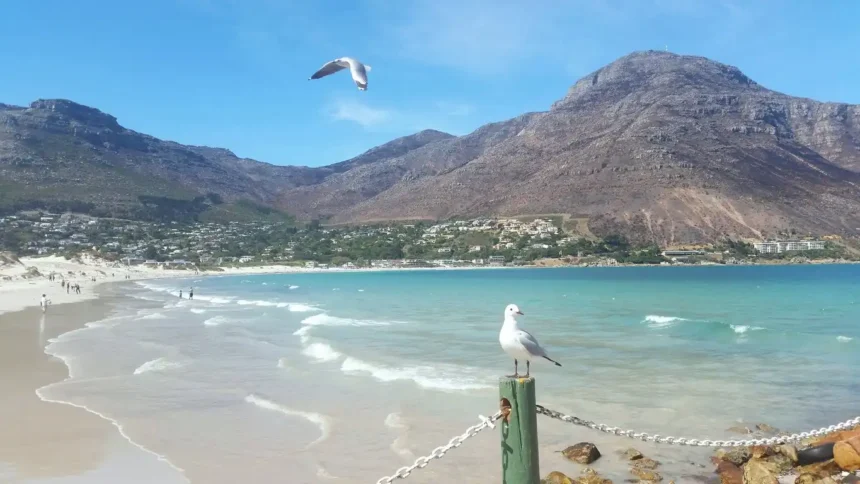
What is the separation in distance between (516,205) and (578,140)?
96.1 ft

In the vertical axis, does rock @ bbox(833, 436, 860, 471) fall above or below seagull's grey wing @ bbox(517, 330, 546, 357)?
below

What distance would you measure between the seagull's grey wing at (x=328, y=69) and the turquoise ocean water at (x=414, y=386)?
4.95 metres

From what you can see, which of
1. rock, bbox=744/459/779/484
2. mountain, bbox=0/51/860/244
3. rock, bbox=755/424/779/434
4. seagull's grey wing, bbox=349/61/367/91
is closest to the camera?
seagull's grey wing, bbox=349/61/367/91

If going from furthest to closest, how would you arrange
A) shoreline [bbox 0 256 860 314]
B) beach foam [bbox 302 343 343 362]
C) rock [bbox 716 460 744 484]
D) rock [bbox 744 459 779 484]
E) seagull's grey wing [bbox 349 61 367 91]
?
1. shoreline [bbox 0 256 860 314]
2. beach foam [bbox 302 343 343 362]
3. rock [bbox 716 460 744 484]
4. rock [bbox 744 459 779 484]
5. seagull's grey wing [bbox 349 61 367 91]

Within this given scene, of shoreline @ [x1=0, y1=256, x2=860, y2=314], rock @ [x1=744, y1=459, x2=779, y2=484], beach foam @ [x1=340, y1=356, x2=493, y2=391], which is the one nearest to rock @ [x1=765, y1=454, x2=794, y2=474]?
rock @ [x1=744, y1=459, x2=779, y2=484]

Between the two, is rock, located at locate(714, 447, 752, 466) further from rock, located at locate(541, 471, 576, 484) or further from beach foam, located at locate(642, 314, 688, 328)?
beach foam, located at locate(642, 314, 688, 328)

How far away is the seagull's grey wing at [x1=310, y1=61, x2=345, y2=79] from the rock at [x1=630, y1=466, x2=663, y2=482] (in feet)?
20.3

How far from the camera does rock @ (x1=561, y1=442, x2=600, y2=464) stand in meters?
8.39

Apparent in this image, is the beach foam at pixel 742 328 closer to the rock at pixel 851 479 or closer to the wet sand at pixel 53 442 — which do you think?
the rock at pixel 851 479

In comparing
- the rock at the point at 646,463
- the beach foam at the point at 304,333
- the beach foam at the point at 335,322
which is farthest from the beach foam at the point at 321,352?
the rock at the point at 646,463

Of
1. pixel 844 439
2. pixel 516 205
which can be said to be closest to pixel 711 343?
pixel 844 439

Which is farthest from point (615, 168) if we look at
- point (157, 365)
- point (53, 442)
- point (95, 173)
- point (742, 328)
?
point (53, 442)

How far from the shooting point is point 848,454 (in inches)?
275

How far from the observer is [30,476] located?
7.73 m
